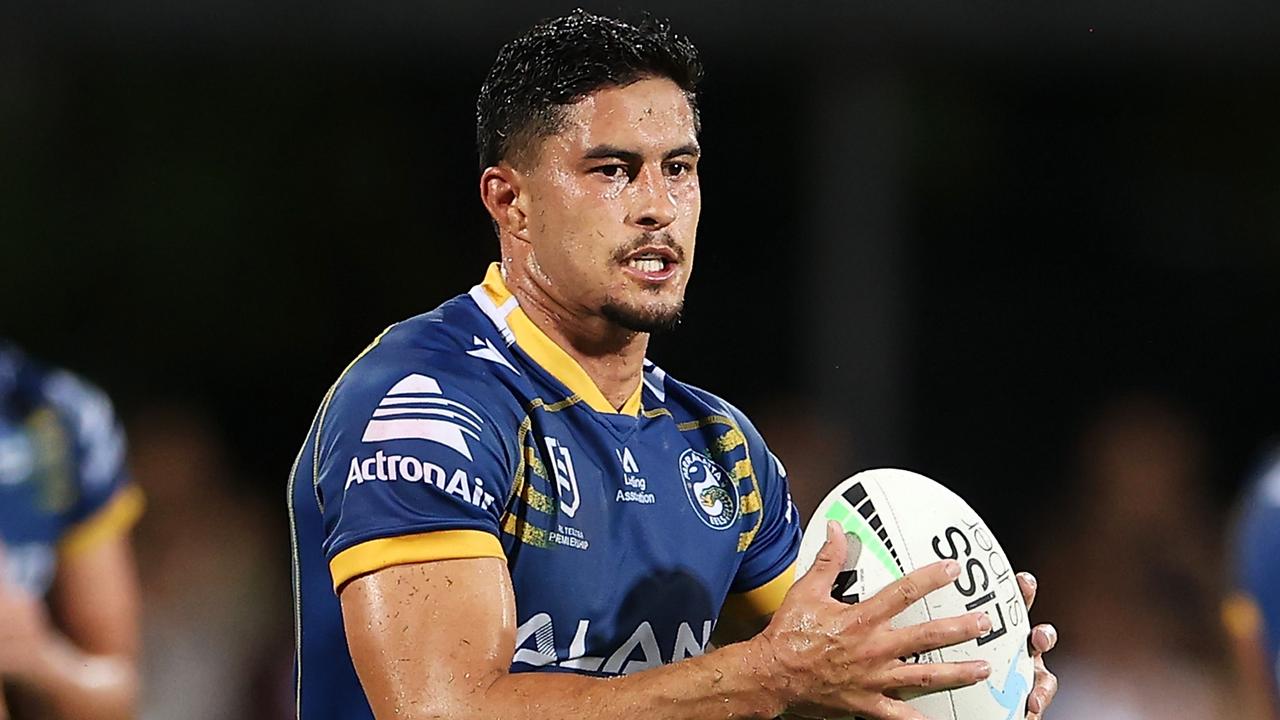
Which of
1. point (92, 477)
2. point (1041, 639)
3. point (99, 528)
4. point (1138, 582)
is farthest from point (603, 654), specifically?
point (1138, 582)

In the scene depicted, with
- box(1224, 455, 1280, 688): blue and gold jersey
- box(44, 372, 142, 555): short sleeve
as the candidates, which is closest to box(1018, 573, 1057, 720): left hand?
box(1224, 455, 1280, 688): blue and gold jersey

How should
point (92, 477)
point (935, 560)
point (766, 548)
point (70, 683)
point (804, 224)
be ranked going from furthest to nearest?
point (804, 224) < point (92, 477) < point (70, 683) < point (766, 548) < point (935, 560)

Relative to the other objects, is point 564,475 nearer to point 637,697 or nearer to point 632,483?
point 632,483

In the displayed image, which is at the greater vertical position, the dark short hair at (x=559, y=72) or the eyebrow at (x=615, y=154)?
the dark short hair at (x=559, y=72)

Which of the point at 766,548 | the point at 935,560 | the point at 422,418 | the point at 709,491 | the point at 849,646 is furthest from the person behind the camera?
the point at 766,548

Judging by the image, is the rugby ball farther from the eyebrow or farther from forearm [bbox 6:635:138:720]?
forearm [bbox 6:635:138:720]

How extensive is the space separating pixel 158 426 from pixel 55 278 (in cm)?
215

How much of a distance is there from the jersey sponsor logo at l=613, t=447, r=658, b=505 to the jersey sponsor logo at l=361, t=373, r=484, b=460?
35 centimetres

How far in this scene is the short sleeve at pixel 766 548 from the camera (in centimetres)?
357

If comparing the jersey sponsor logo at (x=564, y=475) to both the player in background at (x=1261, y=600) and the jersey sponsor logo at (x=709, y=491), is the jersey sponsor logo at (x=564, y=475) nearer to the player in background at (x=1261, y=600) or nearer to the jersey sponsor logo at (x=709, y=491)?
the jersey sponsor logo at (x=709, y=491)

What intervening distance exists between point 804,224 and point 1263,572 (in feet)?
13.6

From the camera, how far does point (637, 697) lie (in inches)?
109

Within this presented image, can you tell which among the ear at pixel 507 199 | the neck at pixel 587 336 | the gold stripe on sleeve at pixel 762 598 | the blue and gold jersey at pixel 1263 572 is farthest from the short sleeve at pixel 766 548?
the blue and gold jersey at pixel 1263 572

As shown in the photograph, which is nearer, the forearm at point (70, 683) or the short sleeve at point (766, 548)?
the short sleeve at point (766, 548)
